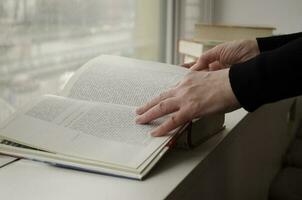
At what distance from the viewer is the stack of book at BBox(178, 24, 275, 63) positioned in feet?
3.60

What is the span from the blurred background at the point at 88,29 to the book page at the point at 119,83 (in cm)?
14

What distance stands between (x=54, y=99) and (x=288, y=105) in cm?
85

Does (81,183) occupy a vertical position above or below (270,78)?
below

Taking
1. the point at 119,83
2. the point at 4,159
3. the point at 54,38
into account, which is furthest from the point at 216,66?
the point at 4,159

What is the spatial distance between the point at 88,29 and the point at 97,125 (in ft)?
1.39

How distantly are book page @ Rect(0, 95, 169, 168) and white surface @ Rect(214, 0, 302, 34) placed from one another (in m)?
0.91

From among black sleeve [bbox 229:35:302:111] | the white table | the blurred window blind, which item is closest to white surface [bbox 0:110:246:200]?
the white table

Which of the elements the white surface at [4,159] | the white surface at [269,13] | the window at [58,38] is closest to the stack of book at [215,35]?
the window at [58,38]

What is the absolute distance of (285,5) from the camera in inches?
55.9

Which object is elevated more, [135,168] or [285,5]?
[285,5]

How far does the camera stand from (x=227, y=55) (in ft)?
2.84

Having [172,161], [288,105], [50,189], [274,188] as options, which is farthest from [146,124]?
[288,105]

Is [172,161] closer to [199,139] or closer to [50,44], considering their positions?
[199,139]

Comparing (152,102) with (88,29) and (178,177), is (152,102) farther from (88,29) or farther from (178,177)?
(88,29)
